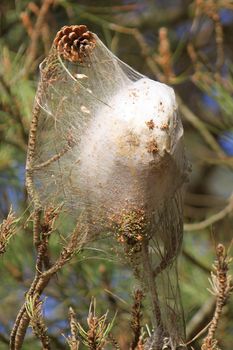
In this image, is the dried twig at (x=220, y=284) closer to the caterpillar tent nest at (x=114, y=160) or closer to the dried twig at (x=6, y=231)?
the caterpillar tent nest at (x=114, y=160)

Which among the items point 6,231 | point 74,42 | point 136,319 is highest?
point 74,42

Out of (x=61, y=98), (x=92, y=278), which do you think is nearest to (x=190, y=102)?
(x=92, y=278)

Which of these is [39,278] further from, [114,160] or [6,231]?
[114,160]

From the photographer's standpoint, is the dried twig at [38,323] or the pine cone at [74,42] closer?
the dried twig at [38,323]

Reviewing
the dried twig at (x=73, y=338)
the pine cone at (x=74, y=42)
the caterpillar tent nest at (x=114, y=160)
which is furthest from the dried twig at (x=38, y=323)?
the pine cone at (x=74, y=42)

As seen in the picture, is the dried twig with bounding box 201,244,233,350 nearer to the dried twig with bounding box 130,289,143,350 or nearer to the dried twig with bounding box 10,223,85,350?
the dried twig with bounding box 130,289,143,350

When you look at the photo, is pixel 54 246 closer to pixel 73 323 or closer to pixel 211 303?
pixel 211 303

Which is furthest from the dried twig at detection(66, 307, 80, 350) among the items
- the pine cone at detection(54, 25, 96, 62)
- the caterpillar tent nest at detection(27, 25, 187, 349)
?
the pine cone at detection(54, 25, 96, 62)

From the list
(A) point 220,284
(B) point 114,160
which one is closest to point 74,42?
(B) point 114,160
